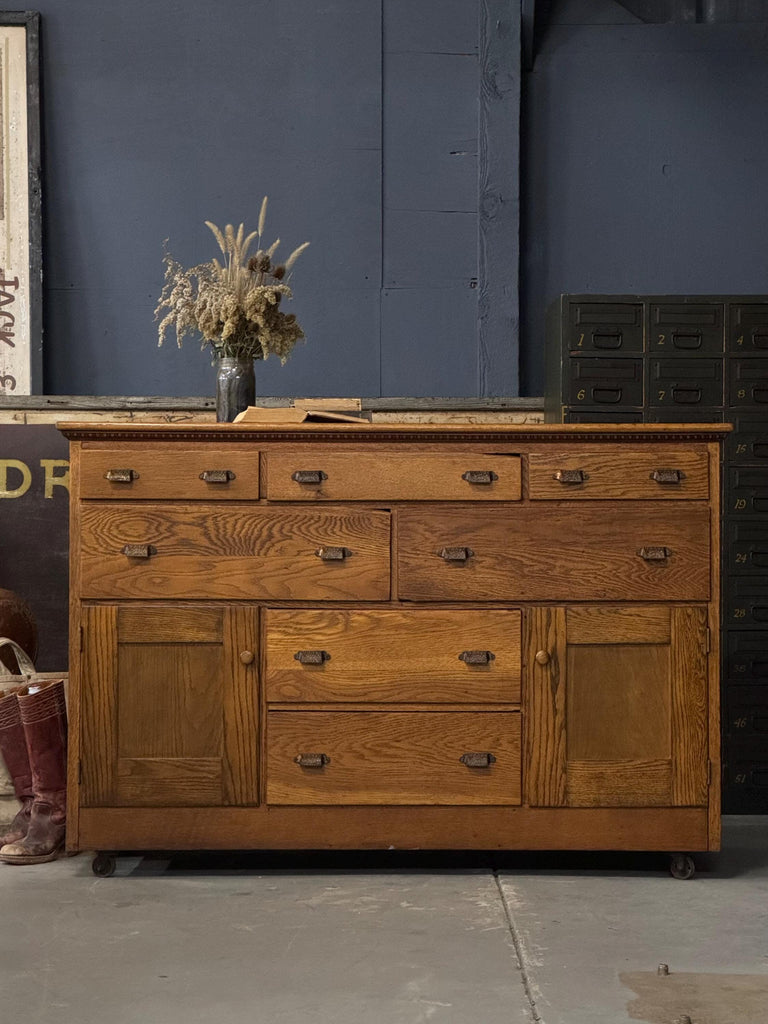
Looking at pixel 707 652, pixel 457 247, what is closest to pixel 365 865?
pixel 707 652

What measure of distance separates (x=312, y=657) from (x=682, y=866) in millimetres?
1078

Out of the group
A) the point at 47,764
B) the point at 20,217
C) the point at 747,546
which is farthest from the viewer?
the point at 20,217

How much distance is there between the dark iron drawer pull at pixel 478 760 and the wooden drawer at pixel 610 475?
66 cm

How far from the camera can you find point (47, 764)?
290cm

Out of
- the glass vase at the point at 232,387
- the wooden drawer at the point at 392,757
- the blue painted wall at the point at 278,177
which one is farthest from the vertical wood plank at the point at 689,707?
the blue painted wall at the point at 278,177

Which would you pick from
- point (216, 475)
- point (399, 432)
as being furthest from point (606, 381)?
point (216, 475)

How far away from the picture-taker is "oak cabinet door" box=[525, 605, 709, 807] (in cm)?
269

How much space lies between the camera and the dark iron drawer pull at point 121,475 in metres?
2.71

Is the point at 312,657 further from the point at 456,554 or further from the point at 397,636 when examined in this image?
the point at 456,554

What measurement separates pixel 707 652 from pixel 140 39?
3.17 meters

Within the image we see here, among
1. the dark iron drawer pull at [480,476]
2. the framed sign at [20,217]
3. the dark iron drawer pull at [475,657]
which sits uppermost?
the framed sign at [20,217]

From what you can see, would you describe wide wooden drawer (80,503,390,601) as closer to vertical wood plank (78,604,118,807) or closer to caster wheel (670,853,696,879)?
vertical wood plank (78,604,118,807)

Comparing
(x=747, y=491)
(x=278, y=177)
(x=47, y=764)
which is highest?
(x=278, y=177)

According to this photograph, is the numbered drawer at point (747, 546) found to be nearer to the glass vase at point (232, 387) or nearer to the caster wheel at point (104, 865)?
the glass vase at point (232, 387)
